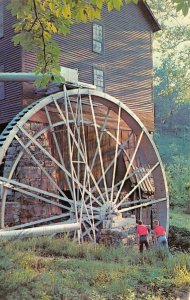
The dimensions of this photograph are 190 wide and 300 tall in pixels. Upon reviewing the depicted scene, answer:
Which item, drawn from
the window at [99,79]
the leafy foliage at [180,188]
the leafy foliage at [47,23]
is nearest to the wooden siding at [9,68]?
the window at [99,79]

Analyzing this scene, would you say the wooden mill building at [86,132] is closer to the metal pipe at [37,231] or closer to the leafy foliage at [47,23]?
the metal pipe at [37,231]

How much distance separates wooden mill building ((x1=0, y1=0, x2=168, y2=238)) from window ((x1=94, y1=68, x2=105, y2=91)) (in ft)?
0.13

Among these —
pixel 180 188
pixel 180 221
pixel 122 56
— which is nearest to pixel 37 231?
pixel 122 56

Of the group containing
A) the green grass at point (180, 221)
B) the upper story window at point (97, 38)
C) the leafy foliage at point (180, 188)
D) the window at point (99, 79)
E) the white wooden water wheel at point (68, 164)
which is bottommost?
the green grass at point (180, 221)

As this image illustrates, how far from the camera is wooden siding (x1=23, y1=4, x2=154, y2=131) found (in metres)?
17.4

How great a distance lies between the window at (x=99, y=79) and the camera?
17906 millimetres

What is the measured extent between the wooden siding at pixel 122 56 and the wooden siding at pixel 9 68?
182 centimetres

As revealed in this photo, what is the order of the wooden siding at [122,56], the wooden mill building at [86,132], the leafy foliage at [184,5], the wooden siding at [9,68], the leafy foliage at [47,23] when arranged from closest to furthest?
the leafy foliage at [184,5] → the leafy foliage at [47,23] → the wooden mill building at [86,132] → the wooden siding at [9,68] → the wooden siding at [122,56]

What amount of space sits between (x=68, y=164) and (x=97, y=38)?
5.64 metres

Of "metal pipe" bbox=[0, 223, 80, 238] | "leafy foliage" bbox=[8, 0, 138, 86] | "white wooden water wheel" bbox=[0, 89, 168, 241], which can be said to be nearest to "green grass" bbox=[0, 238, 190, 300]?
"metal pipe" bbox=[0, 223, 80, 238]

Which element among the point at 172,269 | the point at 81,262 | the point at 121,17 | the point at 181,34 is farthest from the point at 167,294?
the point at 181,34

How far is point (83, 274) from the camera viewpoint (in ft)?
23.4

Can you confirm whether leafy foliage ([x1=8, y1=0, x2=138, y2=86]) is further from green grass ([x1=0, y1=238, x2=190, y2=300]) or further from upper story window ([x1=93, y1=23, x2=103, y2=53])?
upper story window ([x1=93, y1=23, x2=103, y2=53])

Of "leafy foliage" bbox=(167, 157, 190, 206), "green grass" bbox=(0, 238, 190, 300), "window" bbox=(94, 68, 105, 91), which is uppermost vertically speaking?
"window" bbox=(94, 68, 105, 91)
